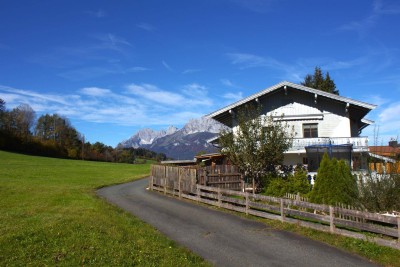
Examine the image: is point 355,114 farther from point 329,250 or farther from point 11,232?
point 11,232

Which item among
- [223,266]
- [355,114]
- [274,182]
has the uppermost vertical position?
[355,114]

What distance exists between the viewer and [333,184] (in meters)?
17.2

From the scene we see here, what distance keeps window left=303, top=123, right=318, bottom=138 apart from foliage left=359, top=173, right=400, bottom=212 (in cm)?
1592

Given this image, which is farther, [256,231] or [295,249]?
[256,231]

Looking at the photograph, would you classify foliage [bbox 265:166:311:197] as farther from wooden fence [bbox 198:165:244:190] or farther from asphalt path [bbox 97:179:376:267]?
asphalt path [bbox 97:179:376:267]

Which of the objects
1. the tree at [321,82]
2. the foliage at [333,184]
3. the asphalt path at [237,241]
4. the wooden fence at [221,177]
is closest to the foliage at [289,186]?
the wooden fence at [221,177]

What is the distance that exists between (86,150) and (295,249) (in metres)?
120

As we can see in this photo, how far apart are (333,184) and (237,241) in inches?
306

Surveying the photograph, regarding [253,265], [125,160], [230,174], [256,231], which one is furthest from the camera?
[125,160]

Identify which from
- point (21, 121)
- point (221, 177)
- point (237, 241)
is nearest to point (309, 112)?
point (221, 177)

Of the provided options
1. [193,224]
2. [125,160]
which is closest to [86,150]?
[125,160]

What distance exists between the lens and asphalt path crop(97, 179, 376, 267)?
9.56 meters

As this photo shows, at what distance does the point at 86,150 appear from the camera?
12275 cm

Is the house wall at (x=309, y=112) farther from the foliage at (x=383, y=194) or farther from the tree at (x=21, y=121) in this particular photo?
the tree at (x=21, y=121)
